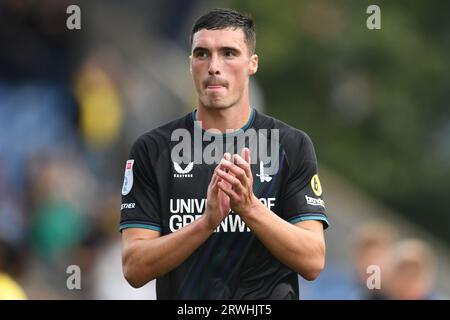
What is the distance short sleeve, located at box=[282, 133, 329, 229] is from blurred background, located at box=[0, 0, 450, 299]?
4.27m

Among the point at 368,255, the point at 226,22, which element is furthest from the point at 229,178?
the point at 368,255

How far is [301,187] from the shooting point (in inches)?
353

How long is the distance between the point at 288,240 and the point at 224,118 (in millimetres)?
1059

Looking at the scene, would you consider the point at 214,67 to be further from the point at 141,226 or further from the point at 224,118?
the point at 141,226

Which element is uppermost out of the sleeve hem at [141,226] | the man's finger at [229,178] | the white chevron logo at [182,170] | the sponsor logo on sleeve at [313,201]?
the white chevron logo at [182,170]

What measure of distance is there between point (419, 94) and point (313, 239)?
18937 millimetres

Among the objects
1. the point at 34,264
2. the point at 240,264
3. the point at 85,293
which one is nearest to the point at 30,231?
the point at 34,264

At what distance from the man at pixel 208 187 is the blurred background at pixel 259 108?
3906mm

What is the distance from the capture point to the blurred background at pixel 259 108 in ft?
55.7

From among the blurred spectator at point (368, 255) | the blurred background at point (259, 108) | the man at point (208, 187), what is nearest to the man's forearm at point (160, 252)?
the man at point (208, 187)

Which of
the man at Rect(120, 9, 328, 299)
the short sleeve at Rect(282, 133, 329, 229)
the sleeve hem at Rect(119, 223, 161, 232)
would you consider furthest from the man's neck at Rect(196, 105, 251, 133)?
the sleeve hem at Rect(119, 223, 161, 232)

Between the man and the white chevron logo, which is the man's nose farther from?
the white chevron logo

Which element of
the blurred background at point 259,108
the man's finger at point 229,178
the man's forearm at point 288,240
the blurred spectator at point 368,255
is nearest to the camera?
the man's finger at point 229,178

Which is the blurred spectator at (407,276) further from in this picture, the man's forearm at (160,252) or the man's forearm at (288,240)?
the man's forearm at (160,252)
